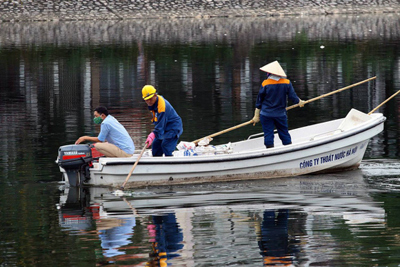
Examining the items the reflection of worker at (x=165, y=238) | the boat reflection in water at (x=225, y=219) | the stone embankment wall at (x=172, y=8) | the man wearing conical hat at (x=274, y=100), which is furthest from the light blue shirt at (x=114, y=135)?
the stone embankment wall at (x=172, y=8)

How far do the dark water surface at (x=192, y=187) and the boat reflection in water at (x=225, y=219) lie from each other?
0.03 metres

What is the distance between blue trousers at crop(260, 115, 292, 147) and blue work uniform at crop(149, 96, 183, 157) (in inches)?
72.5

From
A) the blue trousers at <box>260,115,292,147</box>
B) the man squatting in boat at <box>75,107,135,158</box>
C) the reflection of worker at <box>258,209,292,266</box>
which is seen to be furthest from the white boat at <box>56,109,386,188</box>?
the reflection of worker at <box>258,209,292,266</box>

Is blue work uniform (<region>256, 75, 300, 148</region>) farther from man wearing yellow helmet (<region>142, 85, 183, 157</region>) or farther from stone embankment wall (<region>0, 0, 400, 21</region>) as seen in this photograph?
stone embankment wall (<region>0, 0, 400, 21</region>)

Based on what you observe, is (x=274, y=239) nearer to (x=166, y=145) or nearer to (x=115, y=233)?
(x=115, y=233)

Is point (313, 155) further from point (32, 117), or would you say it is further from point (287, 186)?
point (32, 117)

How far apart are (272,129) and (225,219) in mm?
4172

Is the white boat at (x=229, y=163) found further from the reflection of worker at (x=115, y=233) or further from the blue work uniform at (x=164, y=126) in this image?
the reflection of worker at (x=115, y=233)

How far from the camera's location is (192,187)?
51.7 feet

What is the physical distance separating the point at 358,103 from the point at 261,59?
17.1 meters

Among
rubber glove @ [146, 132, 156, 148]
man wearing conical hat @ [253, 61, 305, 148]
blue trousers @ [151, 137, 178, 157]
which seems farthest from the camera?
man wearing conical hat @ [253, 61, 305, 148]

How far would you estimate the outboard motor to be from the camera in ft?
50.1

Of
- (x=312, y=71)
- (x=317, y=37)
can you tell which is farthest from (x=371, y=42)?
(x=312, y=71)

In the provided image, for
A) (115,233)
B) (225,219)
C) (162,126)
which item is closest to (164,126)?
(162,126)
